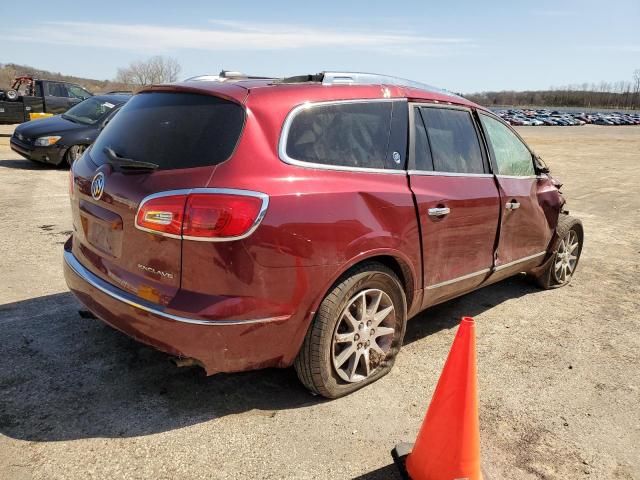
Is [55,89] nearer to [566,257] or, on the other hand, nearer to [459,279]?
[566,257]

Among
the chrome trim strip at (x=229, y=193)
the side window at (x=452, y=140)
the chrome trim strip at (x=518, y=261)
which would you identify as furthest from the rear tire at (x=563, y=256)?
the chrome trim strip at (x=229, y=193)

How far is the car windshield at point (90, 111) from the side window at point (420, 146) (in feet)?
31.3

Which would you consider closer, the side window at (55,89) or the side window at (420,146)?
the side window at (420,146)

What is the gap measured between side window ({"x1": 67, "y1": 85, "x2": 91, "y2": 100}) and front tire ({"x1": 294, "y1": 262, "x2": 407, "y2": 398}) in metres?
16.5

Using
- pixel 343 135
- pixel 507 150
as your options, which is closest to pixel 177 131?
pixel 343 135

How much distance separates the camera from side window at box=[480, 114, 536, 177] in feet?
14.1

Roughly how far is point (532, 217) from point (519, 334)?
1036 mm

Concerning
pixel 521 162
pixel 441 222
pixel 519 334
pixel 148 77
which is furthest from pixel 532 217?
pixel 148 77

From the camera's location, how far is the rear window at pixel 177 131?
8.91ft

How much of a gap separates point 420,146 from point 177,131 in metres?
1.58

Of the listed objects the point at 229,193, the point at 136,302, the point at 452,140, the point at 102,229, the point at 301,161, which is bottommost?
the point at 136,302

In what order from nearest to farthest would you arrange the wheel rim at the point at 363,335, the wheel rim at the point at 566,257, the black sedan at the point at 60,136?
the wheel rim at the point at 363,335 < the wheel rim at the point at 566,257 < the black sedan at the point at 60,136

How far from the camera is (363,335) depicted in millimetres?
3219

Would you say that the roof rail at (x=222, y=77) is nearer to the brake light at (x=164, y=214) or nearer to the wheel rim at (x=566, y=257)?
the brake light at (x=164, y=214)
